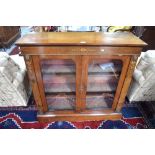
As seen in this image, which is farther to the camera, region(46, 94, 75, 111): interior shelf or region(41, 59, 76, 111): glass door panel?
region(46, 94, 75, 111): interior shelf

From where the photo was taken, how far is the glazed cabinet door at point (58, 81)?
3.69 ft

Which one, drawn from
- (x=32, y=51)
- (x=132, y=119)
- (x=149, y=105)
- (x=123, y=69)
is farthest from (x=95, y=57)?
(x=149, y=105)

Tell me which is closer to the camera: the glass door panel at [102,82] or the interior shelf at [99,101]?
the glass door panel at [102,82]

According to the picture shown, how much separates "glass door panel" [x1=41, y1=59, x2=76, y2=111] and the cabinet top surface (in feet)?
0.57

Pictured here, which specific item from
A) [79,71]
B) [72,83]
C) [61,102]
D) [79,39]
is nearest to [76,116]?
[61,102]

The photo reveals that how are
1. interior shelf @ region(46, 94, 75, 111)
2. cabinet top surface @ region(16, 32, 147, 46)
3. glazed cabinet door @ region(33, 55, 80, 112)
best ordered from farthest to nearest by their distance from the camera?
interior shelf @ region(46, 94, 75, 111) < glazed cabinet door @ region(33, 55, 80, 112) < cabinet top surface @ region(16, 32, 147, 46)

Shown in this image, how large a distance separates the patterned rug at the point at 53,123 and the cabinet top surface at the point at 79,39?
2.93 feet

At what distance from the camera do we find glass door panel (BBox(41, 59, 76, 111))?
4.02 ft

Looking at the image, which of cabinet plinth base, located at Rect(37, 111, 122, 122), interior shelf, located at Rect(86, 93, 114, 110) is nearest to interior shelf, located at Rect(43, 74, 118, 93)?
interior shelf, located at Rect(86, 93, 114, 110)

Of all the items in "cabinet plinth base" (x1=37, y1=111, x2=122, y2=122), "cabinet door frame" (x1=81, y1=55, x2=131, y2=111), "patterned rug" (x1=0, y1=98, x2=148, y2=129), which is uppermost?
"cabinet door frame" (x1=81, y1=55, x2=131, y2=111)

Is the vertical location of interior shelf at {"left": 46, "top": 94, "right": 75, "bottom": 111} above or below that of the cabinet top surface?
below

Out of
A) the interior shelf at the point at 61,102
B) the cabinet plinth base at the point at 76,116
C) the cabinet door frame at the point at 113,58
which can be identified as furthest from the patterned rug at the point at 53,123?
the cabinet door frame at the point at 113,58

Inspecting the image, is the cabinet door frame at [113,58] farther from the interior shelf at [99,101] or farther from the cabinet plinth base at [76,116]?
the cabinet plinth base at [76,116]

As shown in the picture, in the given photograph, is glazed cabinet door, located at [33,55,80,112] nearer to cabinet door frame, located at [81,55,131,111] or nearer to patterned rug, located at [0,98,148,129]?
cabinet door frame, located at [81,55,131,111]
